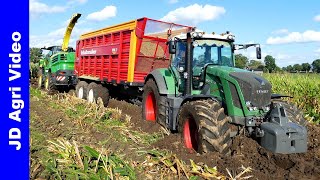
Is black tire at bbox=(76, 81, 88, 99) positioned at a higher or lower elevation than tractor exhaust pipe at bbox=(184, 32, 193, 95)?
lower

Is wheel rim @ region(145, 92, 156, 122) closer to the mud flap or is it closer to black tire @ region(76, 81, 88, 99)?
the mud flap

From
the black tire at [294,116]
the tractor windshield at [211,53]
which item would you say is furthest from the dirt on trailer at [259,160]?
the tractor windshield at [211,53]

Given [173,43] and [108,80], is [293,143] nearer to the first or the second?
[173,43]

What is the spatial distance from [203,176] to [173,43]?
3181 mm

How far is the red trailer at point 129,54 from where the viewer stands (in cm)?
989

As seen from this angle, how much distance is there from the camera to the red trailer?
989 centimetres

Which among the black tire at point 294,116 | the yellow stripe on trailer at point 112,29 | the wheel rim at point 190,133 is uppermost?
the yellow stripe on trailer at point 112,29

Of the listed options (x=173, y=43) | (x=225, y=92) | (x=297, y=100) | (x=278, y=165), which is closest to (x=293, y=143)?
(x=278, y=165)

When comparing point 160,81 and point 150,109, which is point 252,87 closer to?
point 160,81

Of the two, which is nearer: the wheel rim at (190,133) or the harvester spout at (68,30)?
the wheel rim at (190,133)

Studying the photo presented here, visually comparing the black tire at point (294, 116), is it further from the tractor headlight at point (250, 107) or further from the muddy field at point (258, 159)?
the tractor headlight at point (250, 107)

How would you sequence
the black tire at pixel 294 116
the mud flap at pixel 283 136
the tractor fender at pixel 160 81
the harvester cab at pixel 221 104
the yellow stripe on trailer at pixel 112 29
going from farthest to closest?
the yellow stripe on trailer at pixel 112 29
the tractor fender at pixel 160 81
the black tire at pixel 294 116
the harvester cab at pixel 221 104
the mud flap at pixel 283 136

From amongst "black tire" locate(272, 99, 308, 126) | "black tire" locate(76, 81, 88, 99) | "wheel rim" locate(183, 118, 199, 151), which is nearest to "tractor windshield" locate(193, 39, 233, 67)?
"wheel rim" locate(183, 118, 199, 151)

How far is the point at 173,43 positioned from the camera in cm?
708
